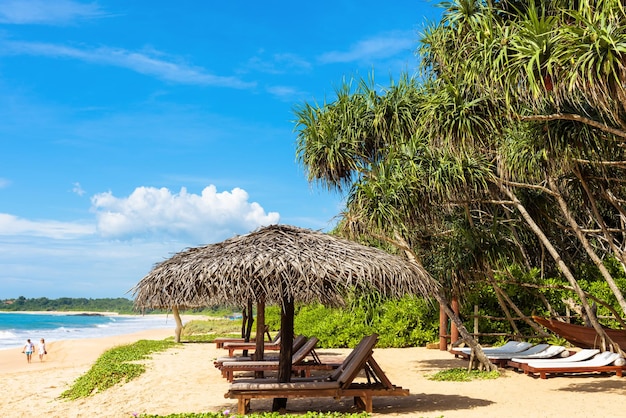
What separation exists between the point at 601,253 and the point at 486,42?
1206cm

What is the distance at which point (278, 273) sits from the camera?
769 centimetres

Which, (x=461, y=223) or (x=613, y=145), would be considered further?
(x=461, y=223)

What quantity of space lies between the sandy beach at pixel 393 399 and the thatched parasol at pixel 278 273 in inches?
61.8

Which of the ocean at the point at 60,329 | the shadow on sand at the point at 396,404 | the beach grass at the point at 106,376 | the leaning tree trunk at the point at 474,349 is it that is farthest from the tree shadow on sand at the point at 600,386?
the ocean at the point at 60,329

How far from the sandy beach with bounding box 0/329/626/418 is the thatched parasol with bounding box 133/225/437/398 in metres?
1.57

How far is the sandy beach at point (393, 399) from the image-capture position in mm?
8703

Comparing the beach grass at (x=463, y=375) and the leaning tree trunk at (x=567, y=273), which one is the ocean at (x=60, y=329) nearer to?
the beach grass at (x=463, y=375)

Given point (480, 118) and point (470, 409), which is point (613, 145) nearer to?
point (480, 118)

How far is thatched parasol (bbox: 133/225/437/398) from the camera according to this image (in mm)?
7723

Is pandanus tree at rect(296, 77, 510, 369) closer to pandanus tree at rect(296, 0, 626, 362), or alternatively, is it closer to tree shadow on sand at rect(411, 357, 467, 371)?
pandanus tree at rect(296, 0, 626, 362)

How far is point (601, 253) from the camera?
1900cm

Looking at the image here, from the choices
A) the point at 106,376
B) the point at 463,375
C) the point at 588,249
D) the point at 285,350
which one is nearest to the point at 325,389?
the point at 285,350

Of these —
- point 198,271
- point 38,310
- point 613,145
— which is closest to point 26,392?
point 198,271

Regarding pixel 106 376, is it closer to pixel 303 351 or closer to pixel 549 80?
pixel 303 351
